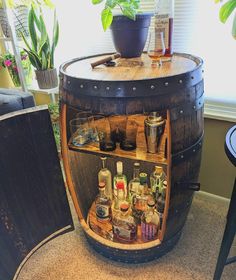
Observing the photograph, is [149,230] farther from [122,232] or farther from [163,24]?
[163,24]

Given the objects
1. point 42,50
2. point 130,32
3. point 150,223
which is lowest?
point 150,223

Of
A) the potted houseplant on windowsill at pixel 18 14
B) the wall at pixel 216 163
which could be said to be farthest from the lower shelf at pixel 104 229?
the potted houseplant on windowsill at pixel 18 14

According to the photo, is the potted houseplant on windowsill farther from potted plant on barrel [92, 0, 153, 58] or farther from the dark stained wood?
the dark stained wood

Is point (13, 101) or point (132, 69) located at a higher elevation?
point (132, 69)

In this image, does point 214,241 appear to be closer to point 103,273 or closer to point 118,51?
point 103,273

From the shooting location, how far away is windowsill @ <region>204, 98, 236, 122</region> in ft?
4.41

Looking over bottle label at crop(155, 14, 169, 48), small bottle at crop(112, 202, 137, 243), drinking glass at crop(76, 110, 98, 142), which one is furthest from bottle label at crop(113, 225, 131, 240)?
bottle label at crop(155, 14, 169, 48)

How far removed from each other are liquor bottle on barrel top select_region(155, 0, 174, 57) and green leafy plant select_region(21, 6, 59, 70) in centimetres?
83

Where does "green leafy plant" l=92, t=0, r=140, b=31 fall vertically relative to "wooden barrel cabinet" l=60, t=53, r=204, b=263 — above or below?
above

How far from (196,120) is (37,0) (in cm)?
143

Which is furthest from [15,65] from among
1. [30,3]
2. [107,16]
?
[107,16]

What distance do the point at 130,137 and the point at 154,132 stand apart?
0.49 ft

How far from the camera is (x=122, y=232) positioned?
1187mm

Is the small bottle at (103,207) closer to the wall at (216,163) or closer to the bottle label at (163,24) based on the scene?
the wall at (216,163)
